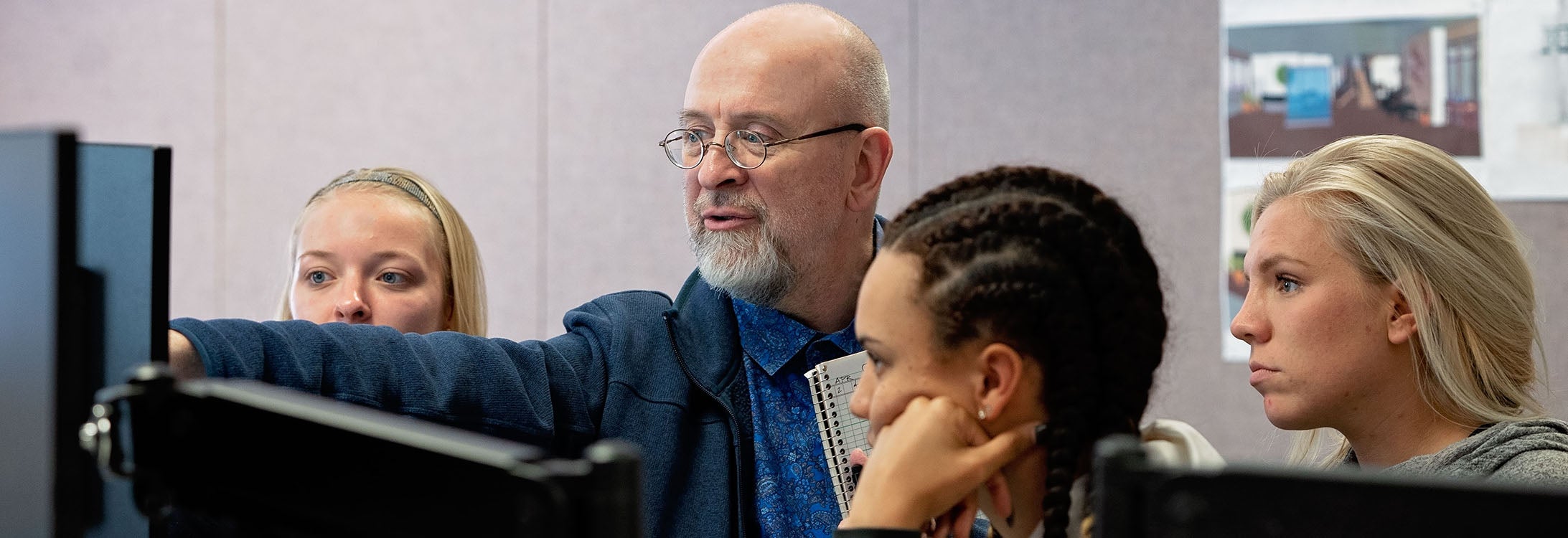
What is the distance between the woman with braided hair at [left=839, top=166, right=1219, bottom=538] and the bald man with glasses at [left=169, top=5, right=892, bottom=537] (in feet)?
1.65

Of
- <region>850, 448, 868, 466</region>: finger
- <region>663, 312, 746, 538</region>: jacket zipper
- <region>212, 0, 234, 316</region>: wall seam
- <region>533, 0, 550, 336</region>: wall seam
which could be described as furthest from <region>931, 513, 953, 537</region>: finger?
<region>212, 0, 234, 316</region>: wall seam

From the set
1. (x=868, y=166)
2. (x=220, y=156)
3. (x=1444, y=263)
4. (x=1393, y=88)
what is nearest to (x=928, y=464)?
(x=1444, y=263)

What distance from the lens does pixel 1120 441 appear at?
0.61m

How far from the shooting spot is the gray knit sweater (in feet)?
4.07

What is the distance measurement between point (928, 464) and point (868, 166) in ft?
2.70

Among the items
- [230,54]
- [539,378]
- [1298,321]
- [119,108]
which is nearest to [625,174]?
[230,54]

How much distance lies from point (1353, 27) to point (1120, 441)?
9.72 ft

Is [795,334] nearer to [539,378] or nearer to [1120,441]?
[539,378]

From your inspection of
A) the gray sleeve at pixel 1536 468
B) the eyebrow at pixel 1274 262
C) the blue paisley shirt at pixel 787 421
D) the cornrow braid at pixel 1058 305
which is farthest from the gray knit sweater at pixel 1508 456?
the blue paisley shirt at pixel 787 421

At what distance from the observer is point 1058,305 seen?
1.07 metres

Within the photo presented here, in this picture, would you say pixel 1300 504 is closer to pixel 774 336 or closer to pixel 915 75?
pixel 774 336

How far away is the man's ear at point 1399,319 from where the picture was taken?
55.2 inches

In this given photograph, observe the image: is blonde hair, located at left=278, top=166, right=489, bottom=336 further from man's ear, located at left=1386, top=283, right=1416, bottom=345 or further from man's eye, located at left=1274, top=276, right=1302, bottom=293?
man's ear, located at left=1386, top=283, right=1416, bottom=345

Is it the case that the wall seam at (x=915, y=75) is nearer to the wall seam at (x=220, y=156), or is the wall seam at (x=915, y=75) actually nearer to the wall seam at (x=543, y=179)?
the wall seam at (x=543, y=179)
